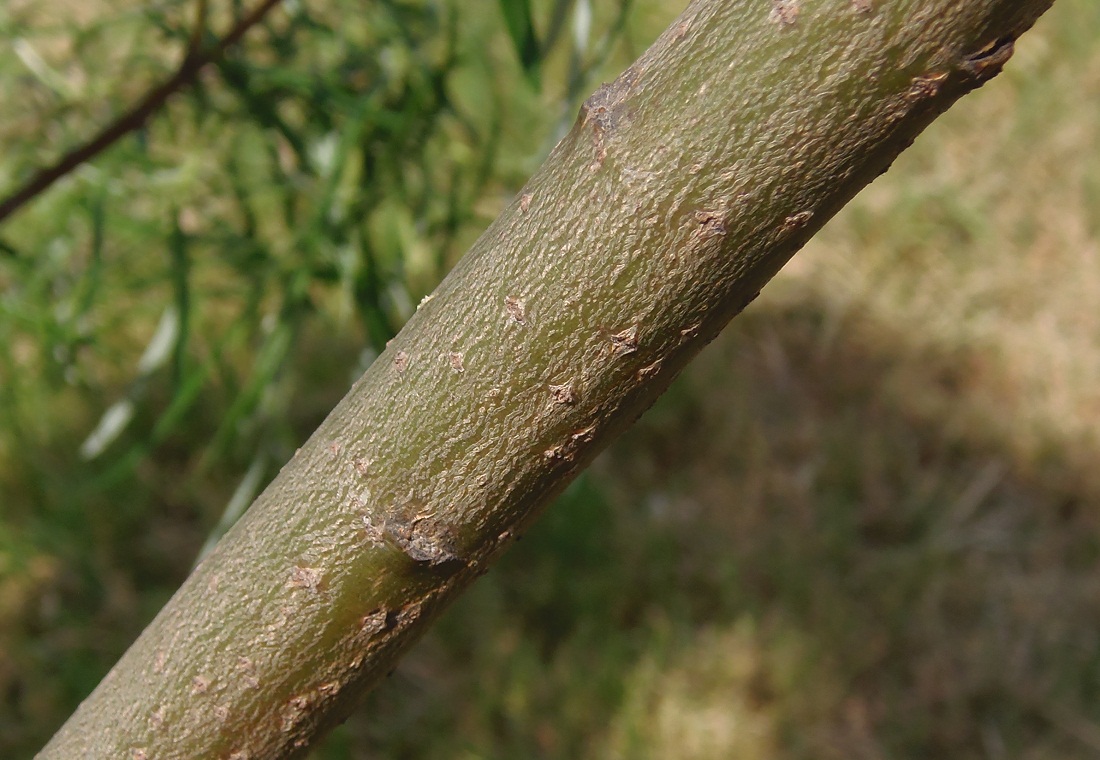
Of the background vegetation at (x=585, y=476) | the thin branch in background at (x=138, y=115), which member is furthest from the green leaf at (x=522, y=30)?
the background vegetation at (x=585, y=476)

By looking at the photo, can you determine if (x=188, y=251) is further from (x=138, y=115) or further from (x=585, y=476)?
(x=585, y=476)

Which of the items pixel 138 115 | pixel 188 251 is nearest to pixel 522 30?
pixel 138 115

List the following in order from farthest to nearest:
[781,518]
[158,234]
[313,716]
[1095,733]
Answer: [781,518], [1095,733], [158,234], [313,716]

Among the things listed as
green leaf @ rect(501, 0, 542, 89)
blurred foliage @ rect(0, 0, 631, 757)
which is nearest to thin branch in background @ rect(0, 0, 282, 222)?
blurred foliage @ rect(0, 0, 631, 757)

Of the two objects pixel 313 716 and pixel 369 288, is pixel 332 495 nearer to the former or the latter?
pixel 313 716

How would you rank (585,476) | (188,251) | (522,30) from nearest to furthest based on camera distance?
(522,30) < (188,251) < (585,476)

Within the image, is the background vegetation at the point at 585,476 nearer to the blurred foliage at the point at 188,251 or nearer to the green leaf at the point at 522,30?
the blurred foliage at the point at 188,251

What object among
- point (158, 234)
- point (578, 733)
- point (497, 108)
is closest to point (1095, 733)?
point (578, 733)
